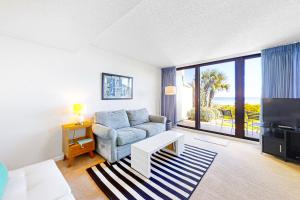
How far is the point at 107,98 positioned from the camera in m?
3.18

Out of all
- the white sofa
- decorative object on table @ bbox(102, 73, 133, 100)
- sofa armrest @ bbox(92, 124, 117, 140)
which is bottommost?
the white sofa

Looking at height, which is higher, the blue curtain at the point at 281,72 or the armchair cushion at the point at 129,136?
the blue curtain at the point at 281,72

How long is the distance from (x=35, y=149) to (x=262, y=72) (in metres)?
5.01

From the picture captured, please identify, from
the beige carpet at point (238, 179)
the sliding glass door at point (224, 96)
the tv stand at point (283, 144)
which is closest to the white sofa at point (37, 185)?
the beige carpet at point (238, 179)

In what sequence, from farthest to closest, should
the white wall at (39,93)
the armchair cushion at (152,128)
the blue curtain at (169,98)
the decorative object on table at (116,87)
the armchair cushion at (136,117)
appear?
the blue curtain at (169,98) → the armchair cushion at (136,117) → the decorative object on table at (116,87) → the armchair cushion at (152,128) → the white wall at (39,93)

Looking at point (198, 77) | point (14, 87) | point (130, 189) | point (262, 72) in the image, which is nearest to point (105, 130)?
point (130, 189)

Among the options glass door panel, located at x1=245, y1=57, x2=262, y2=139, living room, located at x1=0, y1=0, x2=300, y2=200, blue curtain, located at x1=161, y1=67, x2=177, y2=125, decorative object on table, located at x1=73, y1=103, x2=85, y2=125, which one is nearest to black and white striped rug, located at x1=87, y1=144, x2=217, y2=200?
living room, located at x1=0, y1=0, x2=300, y2=200

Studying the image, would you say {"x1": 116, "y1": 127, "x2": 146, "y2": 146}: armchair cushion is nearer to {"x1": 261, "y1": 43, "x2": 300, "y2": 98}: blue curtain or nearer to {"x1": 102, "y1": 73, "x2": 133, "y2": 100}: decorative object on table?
{"x1": 102, "y1": 73, "x2": 133, "y2": 100}: decorative object on table

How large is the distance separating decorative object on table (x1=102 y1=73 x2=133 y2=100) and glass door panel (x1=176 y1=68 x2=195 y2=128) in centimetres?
210

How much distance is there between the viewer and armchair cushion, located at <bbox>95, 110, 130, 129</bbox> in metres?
2.73

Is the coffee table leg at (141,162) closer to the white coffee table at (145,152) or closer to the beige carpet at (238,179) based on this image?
the white coffee table at (145,152)

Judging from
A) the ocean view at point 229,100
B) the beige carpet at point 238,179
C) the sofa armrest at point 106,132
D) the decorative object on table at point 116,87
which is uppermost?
the decorative object on table at point 116,87

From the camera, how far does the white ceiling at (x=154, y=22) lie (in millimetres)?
1433

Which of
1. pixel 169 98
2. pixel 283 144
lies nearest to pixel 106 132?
pixel 169 98
